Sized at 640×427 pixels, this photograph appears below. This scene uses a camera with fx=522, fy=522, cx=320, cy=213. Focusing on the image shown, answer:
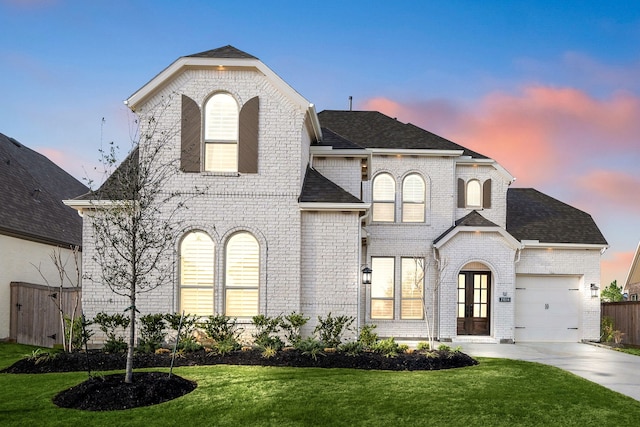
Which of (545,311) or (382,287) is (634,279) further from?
(382,287)

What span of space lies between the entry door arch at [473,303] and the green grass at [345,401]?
27.3 ft

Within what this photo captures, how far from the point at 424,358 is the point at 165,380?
546 cm

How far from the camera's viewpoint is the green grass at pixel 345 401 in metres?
7.49

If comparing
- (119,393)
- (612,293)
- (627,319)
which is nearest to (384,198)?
(627,319)

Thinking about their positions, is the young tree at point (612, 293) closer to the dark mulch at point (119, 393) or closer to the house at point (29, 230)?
the house at point (29, 230)

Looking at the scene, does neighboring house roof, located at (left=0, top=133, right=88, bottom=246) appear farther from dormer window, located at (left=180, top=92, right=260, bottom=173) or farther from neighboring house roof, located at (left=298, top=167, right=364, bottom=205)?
neighboring house roof, located at (left=298, top=167, right=364, bottom=205)

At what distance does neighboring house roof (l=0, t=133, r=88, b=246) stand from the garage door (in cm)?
1748

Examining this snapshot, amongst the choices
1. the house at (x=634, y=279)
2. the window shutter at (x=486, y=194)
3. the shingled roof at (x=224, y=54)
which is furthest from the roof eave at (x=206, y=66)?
the house at (x=634, y=279)

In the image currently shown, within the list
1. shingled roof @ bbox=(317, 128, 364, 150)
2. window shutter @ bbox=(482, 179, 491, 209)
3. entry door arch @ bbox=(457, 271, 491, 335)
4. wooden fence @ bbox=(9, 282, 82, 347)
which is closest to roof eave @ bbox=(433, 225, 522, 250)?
entry door arch @ bbox=(457, 271, 491, 335)

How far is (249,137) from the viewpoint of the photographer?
533 inches

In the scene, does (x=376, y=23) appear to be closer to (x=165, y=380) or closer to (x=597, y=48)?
(x=597, y=48)

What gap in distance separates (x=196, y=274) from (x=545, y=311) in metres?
13.1

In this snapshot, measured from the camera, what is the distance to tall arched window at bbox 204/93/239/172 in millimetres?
13586

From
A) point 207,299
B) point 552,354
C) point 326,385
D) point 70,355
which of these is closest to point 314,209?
point 207,299
